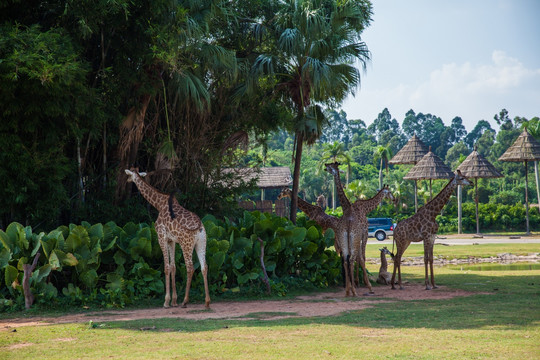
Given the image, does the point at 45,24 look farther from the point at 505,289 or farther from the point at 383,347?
the point at 505,289

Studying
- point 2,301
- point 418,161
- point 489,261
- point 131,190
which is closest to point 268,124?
point 131,190

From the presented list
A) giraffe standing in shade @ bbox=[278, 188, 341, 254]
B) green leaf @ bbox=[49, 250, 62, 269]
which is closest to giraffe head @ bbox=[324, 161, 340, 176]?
giraffe standing in shade @ bbox=[278, 188, 341, 254]

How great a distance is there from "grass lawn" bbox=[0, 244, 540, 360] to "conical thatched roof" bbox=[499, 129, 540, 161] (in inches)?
973

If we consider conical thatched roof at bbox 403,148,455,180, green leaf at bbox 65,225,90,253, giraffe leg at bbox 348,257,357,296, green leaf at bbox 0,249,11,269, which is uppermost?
conical thatched roof at bbox 403,148,455,180

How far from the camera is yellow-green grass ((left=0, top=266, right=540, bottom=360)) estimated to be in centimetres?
595

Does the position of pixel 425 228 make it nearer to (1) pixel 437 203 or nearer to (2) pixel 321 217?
(1) pixel 437 203

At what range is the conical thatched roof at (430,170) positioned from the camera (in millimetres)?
31812

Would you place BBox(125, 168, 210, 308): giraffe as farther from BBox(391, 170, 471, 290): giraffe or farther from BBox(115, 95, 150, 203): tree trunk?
BBox(391, 170, 471, 290): giraffe

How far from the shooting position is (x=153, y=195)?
1024 centimetres

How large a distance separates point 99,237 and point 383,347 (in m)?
5.70

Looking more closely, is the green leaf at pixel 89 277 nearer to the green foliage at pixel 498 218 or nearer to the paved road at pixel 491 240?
the paved road at pixel 491 240

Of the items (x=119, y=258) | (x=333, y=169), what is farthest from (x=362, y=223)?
(x=119, y=258)

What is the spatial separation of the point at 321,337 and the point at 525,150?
28.8 meters

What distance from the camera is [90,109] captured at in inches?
416
